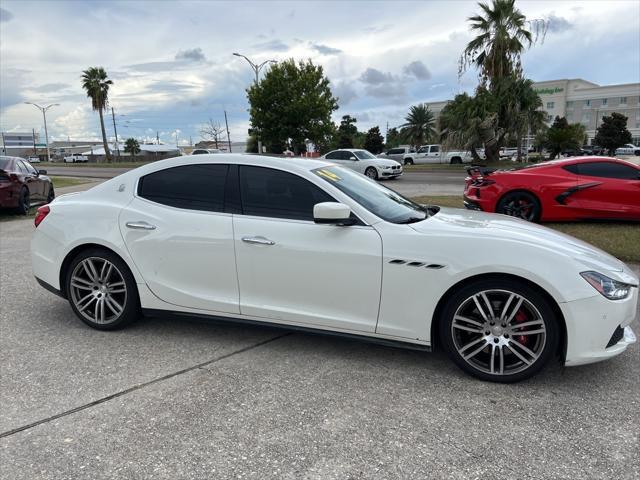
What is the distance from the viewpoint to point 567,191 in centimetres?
841

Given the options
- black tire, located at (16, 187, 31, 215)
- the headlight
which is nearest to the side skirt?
the headlight

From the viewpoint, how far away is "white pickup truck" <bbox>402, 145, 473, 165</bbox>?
38531mm

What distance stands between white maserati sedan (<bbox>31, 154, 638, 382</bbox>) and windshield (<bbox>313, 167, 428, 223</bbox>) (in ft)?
0.06

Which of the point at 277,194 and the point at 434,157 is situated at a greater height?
the point at 277,194

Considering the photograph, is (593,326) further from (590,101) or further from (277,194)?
(590,101)

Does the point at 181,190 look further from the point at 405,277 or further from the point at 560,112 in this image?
the point at 560,112

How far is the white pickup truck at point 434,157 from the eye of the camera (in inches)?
1517

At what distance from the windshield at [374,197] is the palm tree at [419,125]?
6098 cm

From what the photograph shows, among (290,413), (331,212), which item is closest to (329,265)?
(331,212)

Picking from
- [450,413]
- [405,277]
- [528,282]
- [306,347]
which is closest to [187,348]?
[306,347]

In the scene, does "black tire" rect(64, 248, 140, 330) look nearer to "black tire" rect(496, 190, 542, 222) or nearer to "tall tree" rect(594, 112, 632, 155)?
"black tire" rect(496, 190, 542, 222)

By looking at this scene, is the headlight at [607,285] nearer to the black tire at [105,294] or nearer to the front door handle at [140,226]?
the front door handle at [140,226]

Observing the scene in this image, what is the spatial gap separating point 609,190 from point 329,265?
690 cm

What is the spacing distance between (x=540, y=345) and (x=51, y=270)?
13.2 ft
